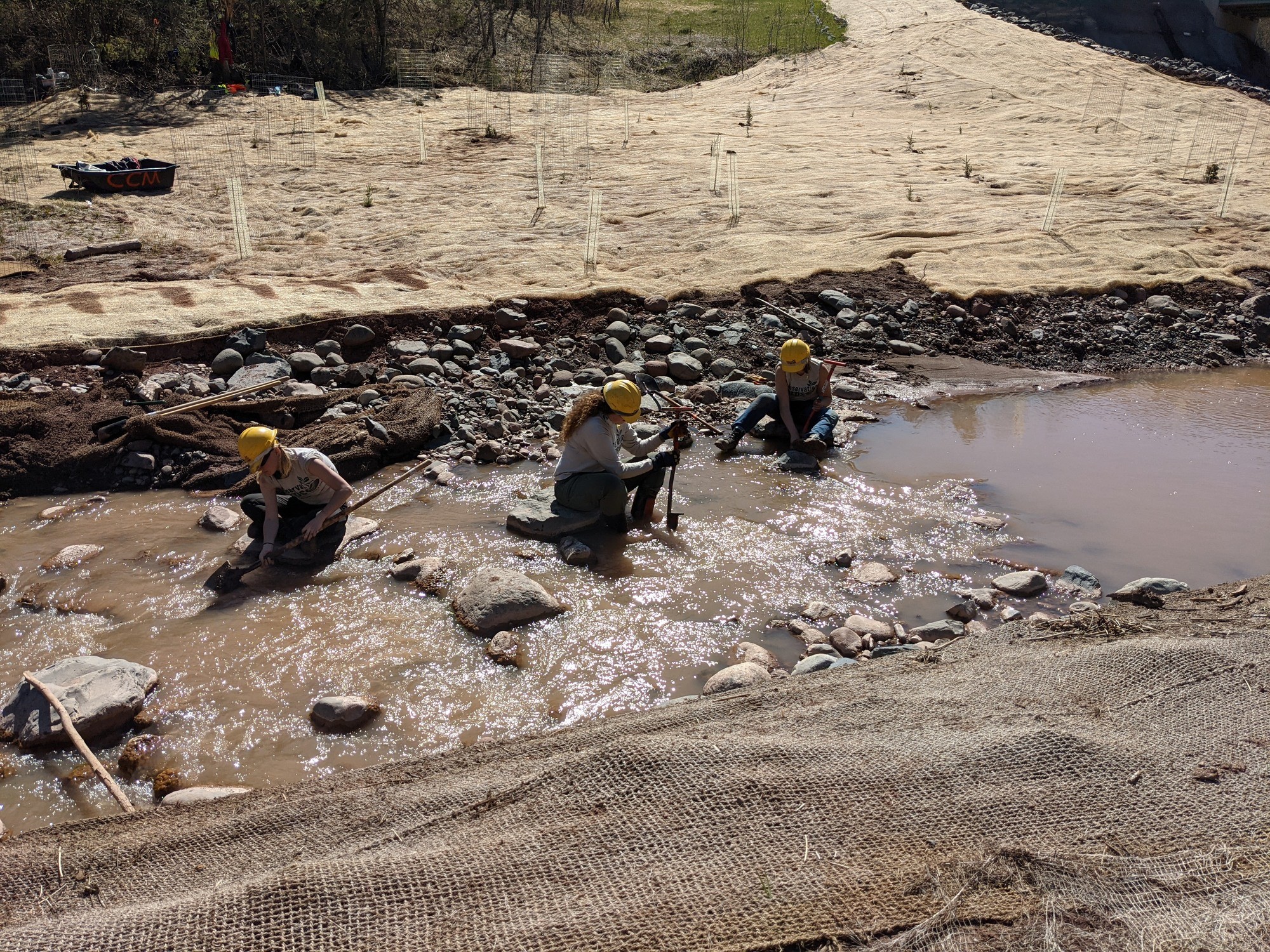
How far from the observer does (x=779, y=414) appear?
748 centimetres

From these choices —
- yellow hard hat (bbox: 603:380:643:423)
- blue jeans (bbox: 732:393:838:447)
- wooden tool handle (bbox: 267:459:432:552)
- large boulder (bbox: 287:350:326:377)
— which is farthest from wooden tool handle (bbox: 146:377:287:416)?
blue jeans (bbox: 732:393:838:447)

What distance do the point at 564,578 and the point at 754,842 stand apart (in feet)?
9.67

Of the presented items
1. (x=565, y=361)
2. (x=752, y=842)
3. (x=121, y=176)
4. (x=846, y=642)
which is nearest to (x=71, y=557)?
(x=565, y=361)

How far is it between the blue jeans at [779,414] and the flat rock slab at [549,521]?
6.75ft

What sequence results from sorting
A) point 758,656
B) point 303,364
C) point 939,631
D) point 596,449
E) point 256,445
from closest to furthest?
point 758,656, point 939,631, point 256,445, point 596,449, point 303,364

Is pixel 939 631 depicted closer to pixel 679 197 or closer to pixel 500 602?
pixel 500 602

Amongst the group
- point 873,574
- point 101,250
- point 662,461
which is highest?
point 101,250

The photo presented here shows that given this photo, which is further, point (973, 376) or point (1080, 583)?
point (973, 376)

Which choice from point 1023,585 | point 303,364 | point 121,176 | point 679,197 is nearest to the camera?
point 1023,585

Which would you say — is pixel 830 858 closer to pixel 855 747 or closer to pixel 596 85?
pixel 855 747

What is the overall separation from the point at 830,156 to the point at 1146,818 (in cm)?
1337

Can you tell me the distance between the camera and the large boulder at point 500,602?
4926 millimetres

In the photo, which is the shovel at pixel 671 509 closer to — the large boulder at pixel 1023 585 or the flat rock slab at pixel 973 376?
the large boulder at pixel 1023 585

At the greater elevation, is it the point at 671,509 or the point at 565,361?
the point at 565,361
